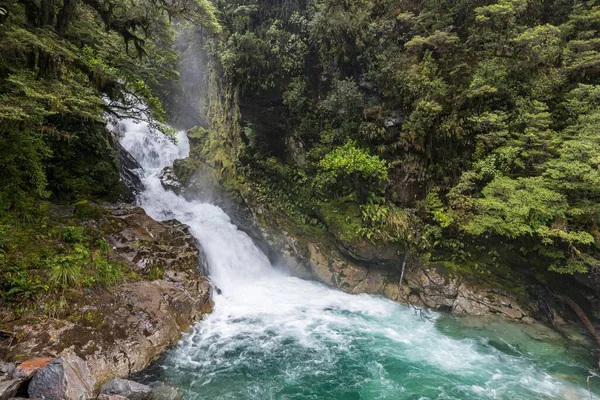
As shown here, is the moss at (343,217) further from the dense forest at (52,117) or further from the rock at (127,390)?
the rock at (127,390)

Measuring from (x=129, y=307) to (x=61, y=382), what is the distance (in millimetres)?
3196

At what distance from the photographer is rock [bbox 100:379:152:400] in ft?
21.2

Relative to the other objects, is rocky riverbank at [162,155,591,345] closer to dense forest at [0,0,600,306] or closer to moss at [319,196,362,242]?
moss at [319,196,362,242]

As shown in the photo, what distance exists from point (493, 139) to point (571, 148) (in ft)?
7.01

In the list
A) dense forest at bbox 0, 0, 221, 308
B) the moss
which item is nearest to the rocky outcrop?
the moss

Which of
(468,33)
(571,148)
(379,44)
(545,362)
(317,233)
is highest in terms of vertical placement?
(468,33)

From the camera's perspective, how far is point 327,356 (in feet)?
29.5

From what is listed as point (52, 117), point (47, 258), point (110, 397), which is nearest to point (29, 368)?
point (110, 397)

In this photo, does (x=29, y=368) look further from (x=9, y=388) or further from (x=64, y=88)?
(x=64, y=88)

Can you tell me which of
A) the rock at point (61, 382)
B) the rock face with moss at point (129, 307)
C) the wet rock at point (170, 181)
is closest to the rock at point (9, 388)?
the rock at point (61, 382)

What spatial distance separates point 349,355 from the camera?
9.09m

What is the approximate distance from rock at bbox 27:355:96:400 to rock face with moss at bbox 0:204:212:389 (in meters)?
0.76

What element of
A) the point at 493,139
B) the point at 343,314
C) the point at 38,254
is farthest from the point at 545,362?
the point at 38,254

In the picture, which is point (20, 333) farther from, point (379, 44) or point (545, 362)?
point (379, 44)
